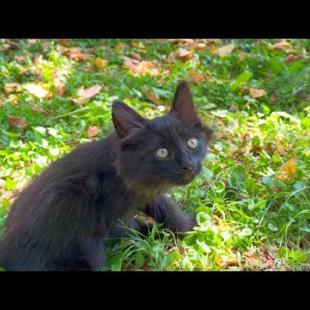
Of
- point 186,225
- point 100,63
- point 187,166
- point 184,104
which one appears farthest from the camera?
point 100,63

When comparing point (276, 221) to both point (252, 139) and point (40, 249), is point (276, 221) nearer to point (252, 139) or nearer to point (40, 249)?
point (252, 139)

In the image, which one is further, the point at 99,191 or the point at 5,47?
the point at 5,47

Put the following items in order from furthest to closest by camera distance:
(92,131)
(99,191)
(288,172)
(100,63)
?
(100,63), (92,131), (288,172), (99,191)

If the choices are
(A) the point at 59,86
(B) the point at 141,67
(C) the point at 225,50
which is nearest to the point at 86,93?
(A) the point at 59,86

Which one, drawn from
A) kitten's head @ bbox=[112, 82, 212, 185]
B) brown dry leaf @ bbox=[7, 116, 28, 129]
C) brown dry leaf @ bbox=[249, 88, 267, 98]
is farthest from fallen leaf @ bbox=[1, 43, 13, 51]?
kitten's head @ bbox=[112, 82, 212, 185]

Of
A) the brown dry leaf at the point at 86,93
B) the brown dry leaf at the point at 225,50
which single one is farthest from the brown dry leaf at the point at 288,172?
the brown dry leaf at the point at 225,50

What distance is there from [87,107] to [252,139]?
1571 millimetres

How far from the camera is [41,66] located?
6.86 m

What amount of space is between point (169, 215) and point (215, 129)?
1466 millimetres

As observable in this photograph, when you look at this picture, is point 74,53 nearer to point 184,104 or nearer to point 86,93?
point 86,93

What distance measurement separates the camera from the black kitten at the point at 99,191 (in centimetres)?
386

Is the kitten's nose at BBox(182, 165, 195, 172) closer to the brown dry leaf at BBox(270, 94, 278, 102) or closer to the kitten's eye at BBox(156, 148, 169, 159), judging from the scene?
the kitten's eye at BBox(156, 148, 169, 159)

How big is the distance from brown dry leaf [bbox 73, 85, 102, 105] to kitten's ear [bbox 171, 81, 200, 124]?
2.11 metres

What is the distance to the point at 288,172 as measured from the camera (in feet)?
15.5
